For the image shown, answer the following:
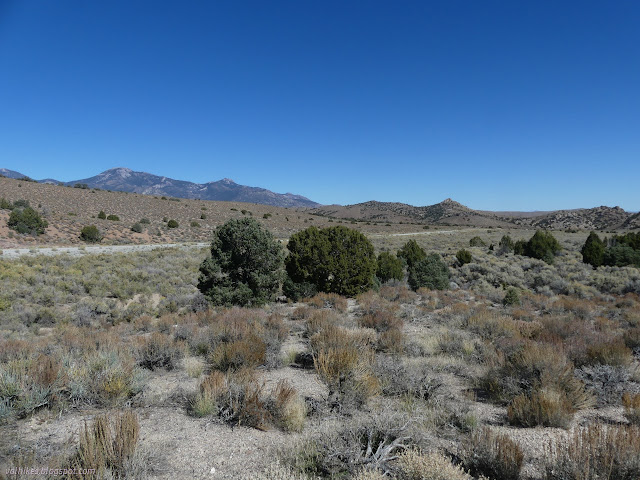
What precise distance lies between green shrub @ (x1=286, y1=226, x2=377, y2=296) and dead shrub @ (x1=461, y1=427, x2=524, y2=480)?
36.5ft

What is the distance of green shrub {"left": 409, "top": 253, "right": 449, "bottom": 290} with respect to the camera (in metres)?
17.4

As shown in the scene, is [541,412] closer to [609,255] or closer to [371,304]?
[371,304]

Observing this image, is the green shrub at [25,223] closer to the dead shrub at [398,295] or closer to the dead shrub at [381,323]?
the dead shrub at [398,295]

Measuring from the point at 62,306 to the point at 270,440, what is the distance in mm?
14366

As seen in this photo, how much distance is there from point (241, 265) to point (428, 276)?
32.8ft

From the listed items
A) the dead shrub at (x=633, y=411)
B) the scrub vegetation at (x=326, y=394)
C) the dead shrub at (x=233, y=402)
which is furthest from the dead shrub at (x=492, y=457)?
the dead shrub at (x=233, y=402)

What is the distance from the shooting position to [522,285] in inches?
744

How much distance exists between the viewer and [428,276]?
17516 millimetres

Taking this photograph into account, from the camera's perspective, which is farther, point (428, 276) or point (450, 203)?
point (450, 203)

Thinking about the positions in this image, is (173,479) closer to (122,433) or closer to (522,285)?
(122,433)

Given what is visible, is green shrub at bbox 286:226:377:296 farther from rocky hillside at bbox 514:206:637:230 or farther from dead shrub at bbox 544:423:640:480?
rocky hillside at bbox 514:206:637:230

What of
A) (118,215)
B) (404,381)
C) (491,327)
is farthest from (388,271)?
(118,215)

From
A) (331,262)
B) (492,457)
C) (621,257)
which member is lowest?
(492,457)

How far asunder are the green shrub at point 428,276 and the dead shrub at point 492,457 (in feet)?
46.9
